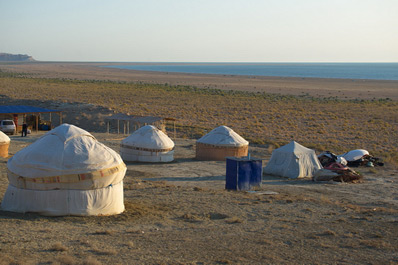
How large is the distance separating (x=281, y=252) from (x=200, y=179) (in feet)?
35.9

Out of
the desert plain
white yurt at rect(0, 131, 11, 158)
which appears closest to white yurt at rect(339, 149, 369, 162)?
the desert plain

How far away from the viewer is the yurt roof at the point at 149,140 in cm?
2616

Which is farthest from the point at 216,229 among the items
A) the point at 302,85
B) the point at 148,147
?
the point at 302,85

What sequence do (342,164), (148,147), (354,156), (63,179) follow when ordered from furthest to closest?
(354,156), (148,147), (342,164), (63,179)

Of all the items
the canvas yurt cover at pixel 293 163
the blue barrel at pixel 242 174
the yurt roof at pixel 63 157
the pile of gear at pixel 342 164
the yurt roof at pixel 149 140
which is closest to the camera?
the yurt roof at pixel 63 157

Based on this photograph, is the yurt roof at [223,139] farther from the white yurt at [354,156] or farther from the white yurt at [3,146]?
the white yurt at [3,146]

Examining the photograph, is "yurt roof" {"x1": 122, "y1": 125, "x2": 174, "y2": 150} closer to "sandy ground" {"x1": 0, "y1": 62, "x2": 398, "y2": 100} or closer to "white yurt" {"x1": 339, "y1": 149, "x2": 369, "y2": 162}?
"white yurt" {"x1": 339, "y1": 149, "x2": 369, "y2": 162}

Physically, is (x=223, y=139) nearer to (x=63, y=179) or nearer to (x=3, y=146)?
(x=3, y=146)

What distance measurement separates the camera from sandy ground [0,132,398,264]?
10.8m

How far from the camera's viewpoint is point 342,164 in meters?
Answer: 24.5

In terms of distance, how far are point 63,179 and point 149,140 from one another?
12.9 m

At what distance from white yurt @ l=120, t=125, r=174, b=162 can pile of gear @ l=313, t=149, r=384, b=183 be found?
24.5 feet

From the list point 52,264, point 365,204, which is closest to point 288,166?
point 365,204

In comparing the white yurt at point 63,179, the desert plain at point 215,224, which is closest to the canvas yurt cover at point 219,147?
the desert plain at point 215,224
